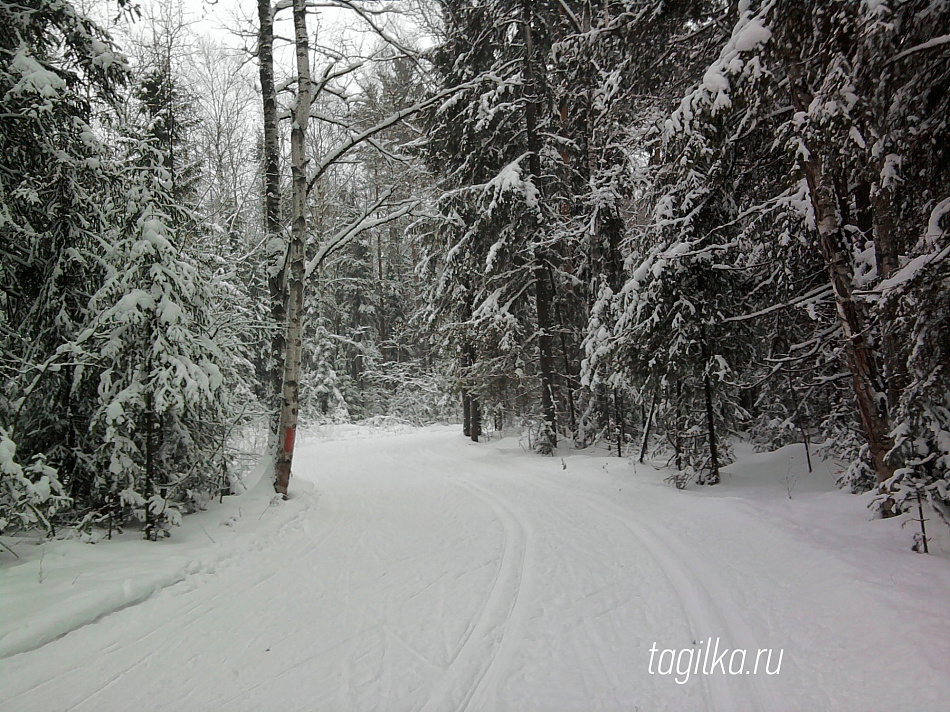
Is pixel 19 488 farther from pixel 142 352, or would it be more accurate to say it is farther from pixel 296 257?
pixel 296 257

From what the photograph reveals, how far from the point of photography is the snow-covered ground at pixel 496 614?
3160 mm

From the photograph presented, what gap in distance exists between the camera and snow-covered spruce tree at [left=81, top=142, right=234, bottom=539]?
227 inches

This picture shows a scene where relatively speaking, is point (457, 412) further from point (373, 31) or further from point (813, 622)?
point (813, 622)

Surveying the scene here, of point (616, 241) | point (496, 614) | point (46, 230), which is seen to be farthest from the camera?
point (616, 241)

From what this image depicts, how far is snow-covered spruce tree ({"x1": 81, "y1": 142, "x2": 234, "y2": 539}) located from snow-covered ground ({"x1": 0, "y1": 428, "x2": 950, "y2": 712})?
77 cm

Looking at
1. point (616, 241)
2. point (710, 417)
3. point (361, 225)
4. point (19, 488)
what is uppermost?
point (616, 241)

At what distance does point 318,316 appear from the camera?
2619cm

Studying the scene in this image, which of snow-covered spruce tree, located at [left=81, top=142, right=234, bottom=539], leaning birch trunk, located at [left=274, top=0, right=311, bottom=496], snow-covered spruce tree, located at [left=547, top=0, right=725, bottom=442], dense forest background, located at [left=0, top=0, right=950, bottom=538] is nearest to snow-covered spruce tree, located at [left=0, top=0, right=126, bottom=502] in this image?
dense forest background, located at [left=0, top=0, right=950, bottom=538]

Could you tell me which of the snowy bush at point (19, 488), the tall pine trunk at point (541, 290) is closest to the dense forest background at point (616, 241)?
the snowy bush at point (19, 488)

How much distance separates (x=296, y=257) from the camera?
9.03m

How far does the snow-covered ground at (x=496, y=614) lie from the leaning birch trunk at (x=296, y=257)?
171 cm

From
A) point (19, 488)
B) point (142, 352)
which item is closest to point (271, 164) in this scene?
point (142, 352)

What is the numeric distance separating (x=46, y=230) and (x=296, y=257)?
140 inches

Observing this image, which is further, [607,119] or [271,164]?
[271,164]
